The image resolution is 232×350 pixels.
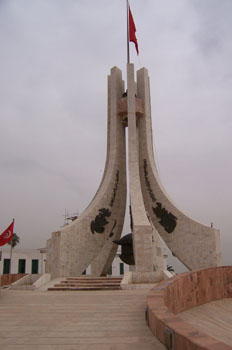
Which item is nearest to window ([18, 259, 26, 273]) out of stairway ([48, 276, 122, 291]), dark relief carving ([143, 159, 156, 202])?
dark relief carving ([143, 159, 156, 202])

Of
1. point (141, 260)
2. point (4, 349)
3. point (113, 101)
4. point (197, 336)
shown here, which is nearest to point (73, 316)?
point (4, 349)

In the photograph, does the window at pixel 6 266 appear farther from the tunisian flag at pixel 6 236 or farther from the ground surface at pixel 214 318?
the ground surface at pixel 214 318

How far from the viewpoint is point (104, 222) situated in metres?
12.7

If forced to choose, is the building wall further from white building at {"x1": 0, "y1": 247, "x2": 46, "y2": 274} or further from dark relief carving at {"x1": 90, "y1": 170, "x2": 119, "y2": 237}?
dark relief carving at {"x1": 90, "y1": 170, "x2": 119, "y2": 237}

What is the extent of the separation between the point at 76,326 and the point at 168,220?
30.7ft

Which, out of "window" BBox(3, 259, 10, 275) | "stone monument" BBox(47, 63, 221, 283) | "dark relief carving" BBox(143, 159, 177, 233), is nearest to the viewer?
"stone monument" BBox(47, 63, 221, 283)

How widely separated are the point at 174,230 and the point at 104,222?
8.85 feet

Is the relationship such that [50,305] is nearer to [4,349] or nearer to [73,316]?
[73,316]

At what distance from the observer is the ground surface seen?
3562 mm

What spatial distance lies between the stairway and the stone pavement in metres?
2.98

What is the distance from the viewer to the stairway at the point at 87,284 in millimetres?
7688

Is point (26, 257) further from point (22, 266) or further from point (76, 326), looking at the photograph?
point (76, 326)

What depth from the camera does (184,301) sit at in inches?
180

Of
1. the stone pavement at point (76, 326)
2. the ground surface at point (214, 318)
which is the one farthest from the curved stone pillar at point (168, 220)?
the stone pavement at point (76, 326)
